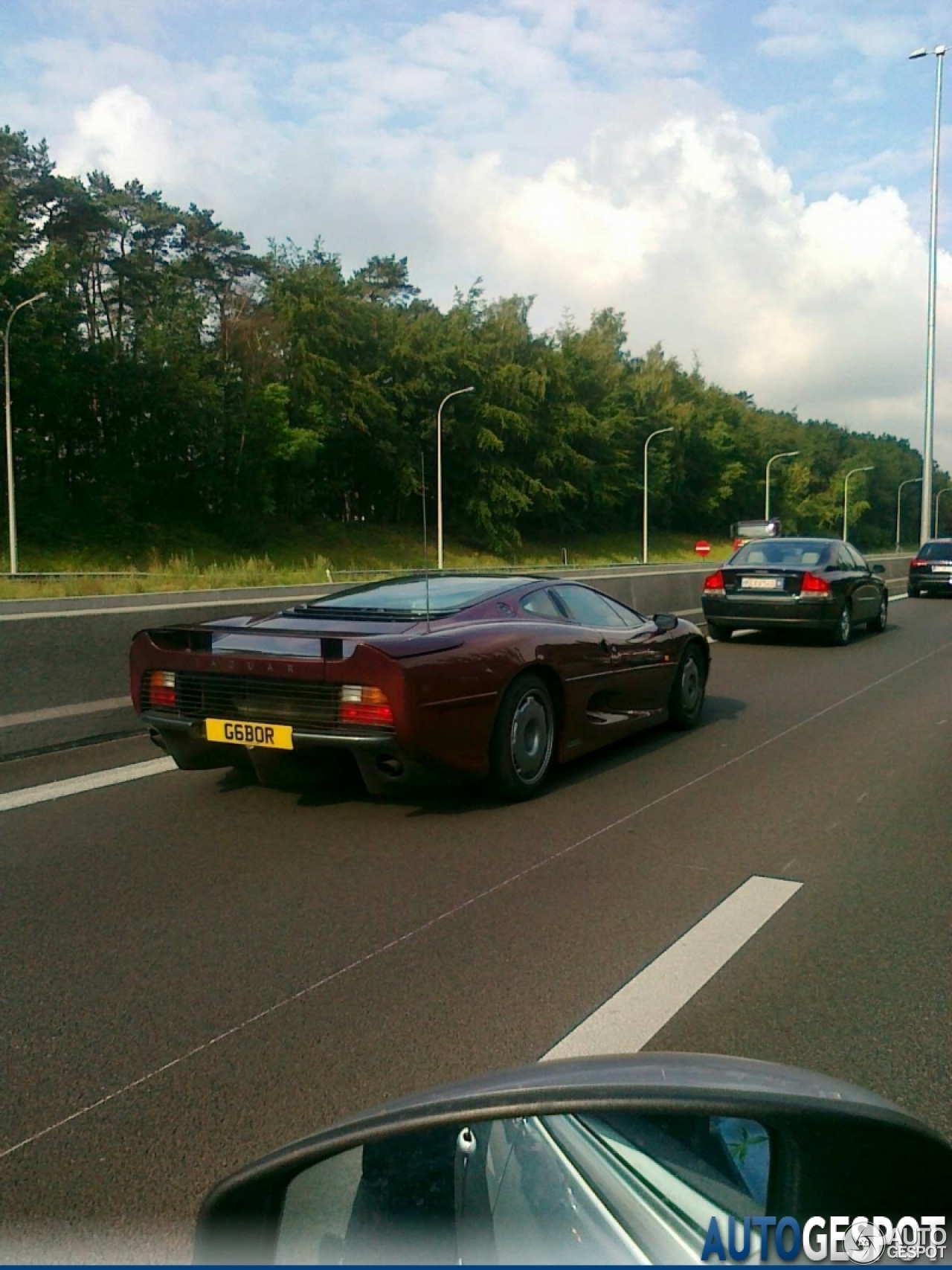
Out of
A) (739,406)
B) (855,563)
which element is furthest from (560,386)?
(855,563)

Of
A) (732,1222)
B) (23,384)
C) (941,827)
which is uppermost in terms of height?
(23,384)

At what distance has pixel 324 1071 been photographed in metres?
3.22

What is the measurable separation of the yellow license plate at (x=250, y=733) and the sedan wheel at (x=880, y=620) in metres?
13.1

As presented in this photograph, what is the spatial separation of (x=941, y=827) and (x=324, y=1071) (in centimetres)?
406

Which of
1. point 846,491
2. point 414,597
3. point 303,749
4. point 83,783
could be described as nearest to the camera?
point 303,749

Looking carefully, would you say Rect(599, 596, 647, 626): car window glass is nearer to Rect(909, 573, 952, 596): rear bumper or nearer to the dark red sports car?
the dark red sports car

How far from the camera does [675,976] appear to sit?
3.97 metres

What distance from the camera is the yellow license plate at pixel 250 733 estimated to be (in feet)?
19.5

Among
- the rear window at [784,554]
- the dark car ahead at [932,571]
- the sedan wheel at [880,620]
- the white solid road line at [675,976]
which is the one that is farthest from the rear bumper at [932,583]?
the white solid road line at [675,976]

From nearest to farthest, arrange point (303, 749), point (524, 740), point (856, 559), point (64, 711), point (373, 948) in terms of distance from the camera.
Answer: point (373, 948), point (303, 749), point (524, 740), point (64, 711), point (856, 559)

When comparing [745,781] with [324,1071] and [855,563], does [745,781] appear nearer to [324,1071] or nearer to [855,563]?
[324,1071]

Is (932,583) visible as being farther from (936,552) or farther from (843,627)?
(843,627)

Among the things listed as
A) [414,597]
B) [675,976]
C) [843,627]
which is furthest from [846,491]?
[675,976]

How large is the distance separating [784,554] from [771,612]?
40.9 inches
